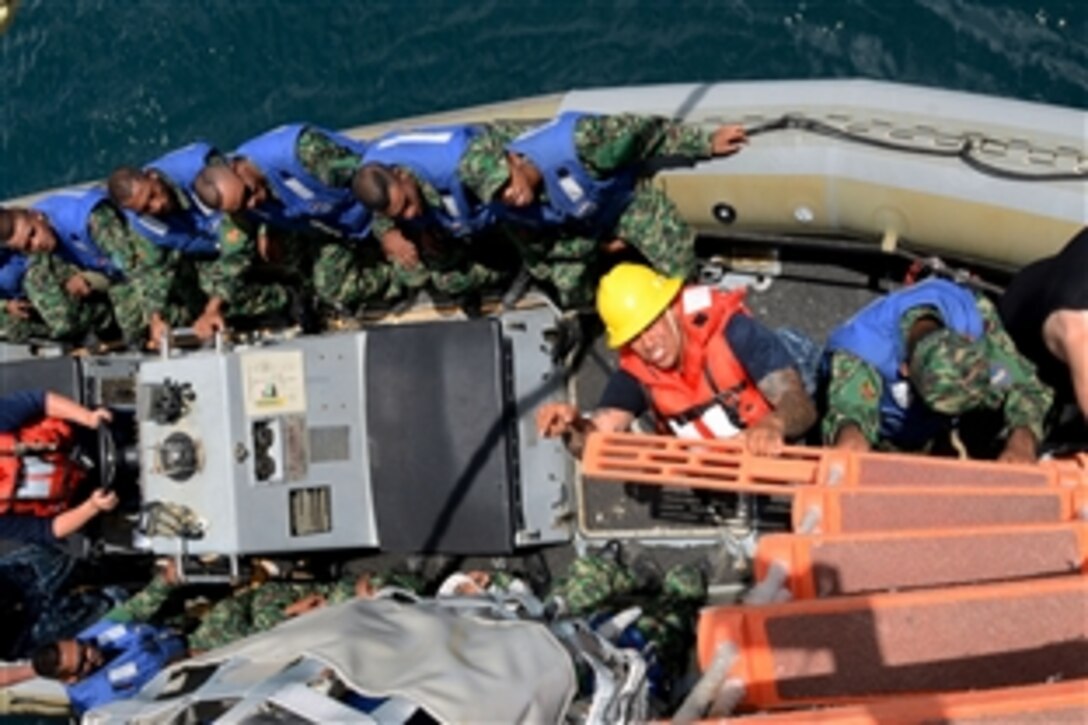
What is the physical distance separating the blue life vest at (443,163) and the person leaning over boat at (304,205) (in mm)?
186

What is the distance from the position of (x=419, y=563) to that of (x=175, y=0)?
428cm

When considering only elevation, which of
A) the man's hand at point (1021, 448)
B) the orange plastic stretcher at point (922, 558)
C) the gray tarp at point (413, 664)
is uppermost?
the man's hand at point (1021, 448)

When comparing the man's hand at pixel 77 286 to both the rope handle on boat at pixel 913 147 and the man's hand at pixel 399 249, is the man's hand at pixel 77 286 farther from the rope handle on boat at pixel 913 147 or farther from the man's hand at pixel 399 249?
the rope handle on boat at pixel 913 147

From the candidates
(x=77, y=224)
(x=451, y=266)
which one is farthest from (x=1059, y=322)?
(x=77, y=224)

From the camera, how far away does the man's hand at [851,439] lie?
→ 3582 mm

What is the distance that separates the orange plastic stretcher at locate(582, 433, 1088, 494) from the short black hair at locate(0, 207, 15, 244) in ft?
8.75

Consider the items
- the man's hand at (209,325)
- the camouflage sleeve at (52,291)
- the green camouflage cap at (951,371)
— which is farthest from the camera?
the camouflage sleeve at (52,291)

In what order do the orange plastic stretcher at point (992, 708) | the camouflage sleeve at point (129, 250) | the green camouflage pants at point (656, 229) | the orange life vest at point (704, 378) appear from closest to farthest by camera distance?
the orange plastic stretcher at point (992, 708) < the orange life vest at point (704, 378) < the green camouflage pants at point (656, 229) < the camouflage sleeve at point (129, 250)

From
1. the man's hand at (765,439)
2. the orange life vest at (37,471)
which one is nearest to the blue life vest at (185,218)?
the orange life vest at (37,471)

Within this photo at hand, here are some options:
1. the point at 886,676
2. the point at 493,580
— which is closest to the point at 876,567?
the point at 886,676

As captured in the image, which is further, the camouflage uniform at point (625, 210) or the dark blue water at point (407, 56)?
the dark blue water at point (407, 56)

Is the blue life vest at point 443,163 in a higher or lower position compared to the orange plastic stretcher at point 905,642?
higher

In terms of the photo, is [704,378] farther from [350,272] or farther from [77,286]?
[77,286]

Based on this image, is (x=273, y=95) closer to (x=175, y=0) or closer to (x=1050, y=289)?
(x=175, y=0)
